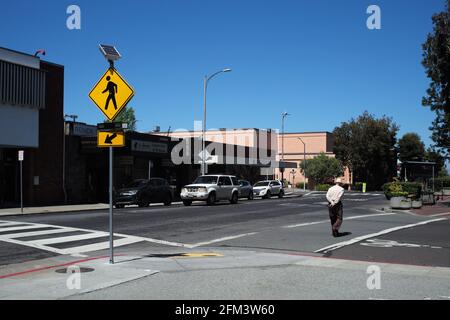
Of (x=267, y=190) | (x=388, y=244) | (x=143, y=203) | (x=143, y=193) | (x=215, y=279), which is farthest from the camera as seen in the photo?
Answer: (x=267, y=190)

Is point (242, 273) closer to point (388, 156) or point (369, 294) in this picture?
point (369, 294)

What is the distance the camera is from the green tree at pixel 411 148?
102 m

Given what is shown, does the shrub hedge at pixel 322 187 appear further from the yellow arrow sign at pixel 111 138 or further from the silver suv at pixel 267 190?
the yellow arrow sign at pixel 111 138

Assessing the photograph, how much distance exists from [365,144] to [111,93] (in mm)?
70786

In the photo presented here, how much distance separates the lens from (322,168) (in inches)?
3024

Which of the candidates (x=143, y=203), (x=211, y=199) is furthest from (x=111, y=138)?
(x=211, y=199)

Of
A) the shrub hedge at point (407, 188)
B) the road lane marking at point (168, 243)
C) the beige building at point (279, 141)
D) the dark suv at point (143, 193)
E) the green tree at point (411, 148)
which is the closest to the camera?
the road lane marking at point (168, 243)

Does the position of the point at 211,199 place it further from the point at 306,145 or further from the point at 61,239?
the point at 306,145

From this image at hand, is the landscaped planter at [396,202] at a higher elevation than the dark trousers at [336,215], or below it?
below

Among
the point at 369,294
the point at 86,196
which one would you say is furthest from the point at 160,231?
Answer: the point at 86,196

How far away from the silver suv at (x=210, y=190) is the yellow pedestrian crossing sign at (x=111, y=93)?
69.5 feet

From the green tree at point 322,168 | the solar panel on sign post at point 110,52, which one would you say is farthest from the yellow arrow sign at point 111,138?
the green tree at point 322,168

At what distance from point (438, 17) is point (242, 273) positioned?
26.6m

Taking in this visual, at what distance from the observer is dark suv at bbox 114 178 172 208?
2925 cm
